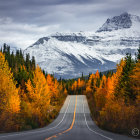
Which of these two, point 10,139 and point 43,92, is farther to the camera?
point 43,92

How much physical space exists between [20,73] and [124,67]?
1413 inches

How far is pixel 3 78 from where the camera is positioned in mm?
27969

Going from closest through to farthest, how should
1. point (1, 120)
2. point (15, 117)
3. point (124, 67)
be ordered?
point (1, 120) → point (15, 117) → point (124, 67)

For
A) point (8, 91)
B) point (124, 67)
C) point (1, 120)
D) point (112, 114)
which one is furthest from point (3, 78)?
point (124, 67)

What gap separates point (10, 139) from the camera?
50.0 feet

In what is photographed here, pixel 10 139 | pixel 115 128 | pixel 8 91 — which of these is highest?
pixel 8 91

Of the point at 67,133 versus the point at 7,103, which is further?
the point at 7,103

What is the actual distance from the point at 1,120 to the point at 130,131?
590 inches

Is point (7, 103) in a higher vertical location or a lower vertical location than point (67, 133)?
higher

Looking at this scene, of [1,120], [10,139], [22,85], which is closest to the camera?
[10,139]

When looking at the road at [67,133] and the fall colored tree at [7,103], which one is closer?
the road at [67,133]

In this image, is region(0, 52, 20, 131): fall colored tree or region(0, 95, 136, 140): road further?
region(0, 52, 20, 131): fall colored tree

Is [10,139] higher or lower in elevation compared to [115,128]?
higher

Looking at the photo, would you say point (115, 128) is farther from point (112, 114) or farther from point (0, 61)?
point (0, 61)
